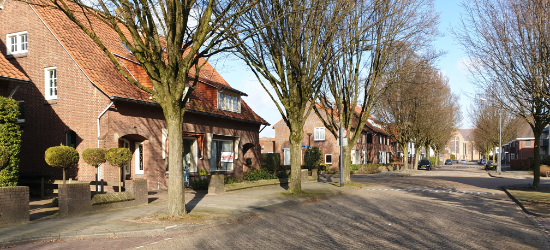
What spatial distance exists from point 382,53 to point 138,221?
16183 millimetres

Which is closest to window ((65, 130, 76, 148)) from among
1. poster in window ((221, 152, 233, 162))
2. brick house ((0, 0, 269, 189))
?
brick house ((0, 0, 269, 189))

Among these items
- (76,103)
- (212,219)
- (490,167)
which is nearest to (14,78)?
(76,103)

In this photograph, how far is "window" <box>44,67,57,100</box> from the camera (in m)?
17.9

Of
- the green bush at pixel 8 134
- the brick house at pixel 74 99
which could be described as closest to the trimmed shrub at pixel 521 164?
the brick house at pixel 74 99

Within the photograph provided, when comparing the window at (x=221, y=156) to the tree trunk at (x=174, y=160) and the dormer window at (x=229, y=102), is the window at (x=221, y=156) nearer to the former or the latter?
the dormer window at (x=229, y=102)

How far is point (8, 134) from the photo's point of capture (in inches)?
484

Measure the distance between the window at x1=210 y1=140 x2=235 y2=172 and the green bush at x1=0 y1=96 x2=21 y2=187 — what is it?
475 inches

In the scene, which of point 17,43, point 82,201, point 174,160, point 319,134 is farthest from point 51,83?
point 319,134

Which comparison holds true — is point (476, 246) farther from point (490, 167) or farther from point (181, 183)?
point (490, 167)

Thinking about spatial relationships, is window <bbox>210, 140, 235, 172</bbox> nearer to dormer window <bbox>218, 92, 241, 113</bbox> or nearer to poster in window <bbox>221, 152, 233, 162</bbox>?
poster in window <bbox>221, 152, 233, 162</bbox>

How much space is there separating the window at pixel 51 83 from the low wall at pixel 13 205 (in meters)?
9.22

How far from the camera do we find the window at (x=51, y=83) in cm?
1792

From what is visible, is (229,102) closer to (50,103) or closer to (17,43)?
(50,103)

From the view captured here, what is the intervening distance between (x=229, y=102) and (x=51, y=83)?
1036 cm
